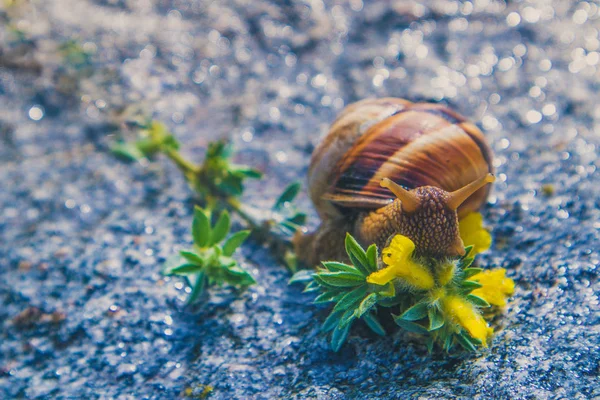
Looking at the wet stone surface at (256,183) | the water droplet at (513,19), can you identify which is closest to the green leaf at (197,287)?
the wet stone surface at (256,183)

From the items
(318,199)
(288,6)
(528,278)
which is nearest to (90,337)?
(318,199)

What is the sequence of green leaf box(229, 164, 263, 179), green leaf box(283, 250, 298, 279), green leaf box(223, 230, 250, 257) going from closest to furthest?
green leaf box(223, 230, 250, 257)
green leaf box(283, 250, 298, 279)
green leaf box(229, 164, 263, 179)

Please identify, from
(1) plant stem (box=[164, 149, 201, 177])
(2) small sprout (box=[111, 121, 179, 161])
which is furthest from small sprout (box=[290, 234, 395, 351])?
(2) small sprout (box=[111, 121, 179, 161])

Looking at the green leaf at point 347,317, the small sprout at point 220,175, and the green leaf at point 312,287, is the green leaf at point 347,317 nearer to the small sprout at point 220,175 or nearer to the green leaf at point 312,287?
the green leaf at point 312,287

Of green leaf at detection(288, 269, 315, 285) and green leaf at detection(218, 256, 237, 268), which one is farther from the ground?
green leaf at detection(218, 256, 237, 268)

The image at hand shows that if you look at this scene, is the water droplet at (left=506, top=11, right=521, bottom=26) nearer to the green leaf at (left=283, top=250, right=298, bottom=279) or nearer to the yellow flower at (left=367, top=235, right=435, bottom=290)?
the green leaf at (left=283, top=250, right=298, bottom=279)

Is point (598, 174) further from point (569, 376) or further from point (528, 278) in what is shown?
point (569, 376)

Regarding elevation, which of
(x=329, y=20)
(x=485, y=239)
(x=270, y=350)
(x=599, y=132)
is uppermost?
(x=329, y=20)
